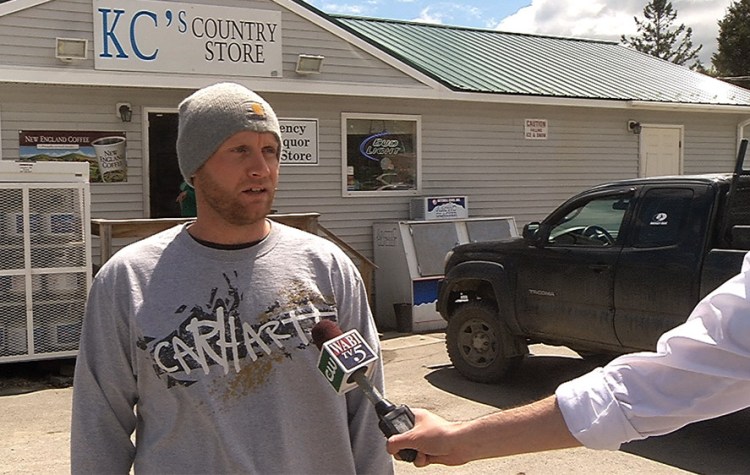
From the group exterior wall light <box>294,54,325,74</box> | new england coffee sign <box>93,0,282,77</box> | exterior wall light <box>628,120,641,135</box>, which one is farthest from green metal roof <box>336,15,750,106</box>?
new england coffee sign <box>93,0,282,77</box>

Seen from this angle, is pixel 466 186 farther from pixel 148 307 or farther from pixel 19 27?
pixel 148 307

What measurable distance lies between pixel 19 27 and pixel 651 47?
62900 millimetres

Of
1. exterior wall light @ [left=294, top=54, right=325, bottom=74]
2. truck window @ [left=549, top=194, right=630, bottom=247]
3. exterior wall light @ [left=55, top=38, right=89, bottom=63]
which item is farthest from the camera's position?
exterior wall light @ [left=294, top=54, right=325, bottom=74]

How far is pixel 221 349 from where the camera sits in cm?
213

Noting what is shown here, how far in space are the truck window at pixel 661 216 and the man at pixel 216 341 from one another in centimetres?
466

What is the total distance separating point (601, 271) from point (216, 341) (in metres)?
5.15

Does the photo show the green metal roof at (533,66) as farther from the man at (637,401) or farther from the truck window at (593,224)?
the man at (637,401)

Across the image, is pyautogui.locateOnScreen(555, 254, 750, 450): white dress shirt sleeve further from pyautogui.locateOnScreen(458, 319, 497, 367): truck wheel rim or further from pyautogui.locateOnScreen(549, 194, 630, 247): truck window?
pyautogui.locateOnScreen(458, 319, 497, 367): truck wheel rim

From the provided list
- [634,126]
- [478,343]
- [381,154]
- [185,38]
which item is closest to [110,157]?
[185,38]

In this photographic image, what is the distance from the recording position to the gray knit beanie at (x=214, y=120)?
2.16 meters

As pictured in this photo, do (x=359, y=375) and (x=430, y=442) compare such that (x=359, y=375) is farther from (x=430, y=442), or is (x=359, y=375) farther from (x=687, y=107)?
(x=687, y=107)

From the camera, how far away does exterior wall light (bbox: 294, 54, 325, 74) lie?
1078cm

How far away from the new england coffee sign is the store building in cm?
2

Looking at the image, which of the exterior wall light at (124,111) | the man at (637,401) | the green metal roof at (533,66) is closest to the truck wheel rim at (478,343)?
the green metal roof at (533,66)
